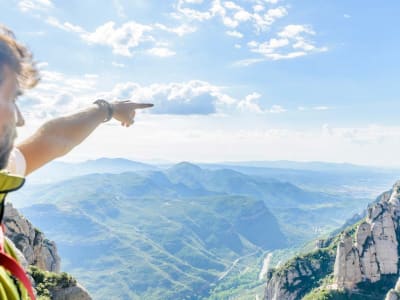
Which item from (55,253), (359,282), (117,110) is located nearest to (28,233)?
(55,253)

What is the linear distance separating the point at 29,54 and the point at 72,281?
2757 cm

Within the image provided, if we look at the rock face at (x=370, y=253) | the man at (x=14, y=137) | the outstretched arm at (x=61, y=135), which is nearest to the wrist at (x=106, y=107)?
the outstretched arm at (x=61, y=135)

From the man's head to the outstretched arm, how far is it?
1.52 meters

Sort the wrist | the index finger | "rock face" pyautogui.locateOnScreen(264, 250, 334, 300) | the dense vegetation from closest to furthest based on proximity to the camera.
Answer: the wrist, the index finger, the dense vegetation, "rock face" pyautogui.locateOnScreen(264, 250, 334, 300)

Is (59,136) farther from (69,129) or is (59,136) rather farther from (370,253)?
(370,253)

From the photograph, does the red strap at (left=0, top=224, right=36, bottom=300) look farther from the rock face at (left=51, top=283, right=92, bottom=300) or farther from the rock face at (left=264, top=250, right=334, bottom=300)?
the rock face at (left=264, top=250, right=334, bottom=300)

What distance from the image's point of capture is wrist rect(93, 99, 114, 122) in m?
5.38

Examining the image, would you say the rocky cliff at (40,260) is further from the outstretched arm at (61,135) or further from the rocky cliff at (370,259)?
the rocky cliff at (370,259)

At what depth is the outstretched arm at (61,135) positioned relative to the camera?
176 inches

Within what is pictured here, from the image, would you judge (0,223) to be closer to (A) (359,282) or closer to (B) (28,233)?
(B) (28,233)

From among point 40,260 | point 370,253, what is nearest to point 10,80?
point 40,260

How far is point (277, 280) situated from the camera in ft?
349

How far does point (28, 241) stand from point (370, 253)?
71.3 metres

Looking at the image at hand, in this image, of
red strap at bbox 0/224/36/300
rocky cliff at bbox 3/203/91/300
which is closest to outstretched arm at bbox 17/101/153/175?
red strap at bbox 0/224/36/300
